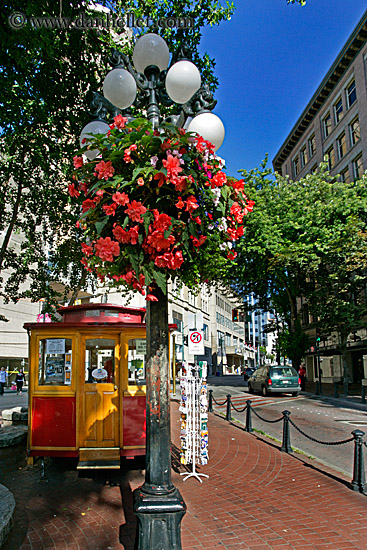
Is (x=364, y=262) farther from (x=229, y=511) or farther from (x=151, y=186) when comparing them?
(x=151, y=186)

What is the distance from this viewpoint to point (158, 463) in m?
3.40

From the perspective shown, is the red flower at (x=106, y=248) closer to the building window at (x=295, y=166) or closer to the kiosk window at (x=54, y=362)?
the kiosk window at (x=54, y=362)

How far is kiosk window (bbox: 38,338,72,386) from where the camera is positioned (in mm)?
7082

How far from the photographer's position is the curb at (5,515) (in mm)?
3903

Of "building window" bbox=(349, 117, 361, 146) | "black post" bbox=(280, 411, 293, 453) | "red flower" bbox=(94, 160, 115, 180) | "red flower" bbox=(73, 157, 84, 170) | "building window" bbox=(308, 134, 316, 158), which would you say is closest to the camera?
"red flower" bbox=(94, 160, 115, 180)

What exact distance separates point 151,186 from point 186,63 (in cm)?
215

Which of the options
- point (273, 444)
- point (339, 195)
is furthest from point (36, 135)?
point (339, 195)

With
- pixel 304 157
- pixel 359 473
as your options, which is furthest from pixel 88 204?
pixel 304 157

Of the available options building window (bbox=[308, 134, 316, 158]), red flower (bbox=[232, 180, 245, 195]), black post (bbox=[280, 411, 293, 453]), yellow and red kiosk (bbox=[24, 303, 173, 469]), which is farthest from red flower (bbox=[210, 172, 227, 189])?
building window (bbox=[308, 134, 316, 158])

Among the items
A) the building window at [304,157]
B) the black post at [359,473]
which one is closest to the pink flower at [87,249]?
the black post at [359,473]

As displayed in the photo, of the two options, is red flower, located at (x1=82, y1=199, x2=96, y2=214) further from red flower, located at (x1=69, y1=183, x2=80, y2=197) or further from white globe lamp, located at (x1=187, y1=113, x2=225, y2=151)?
white globe lamp, located at (x1=187, y1=113, x2=225, y2=151)

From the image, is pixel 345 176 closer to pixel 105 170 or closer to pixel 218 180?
pixel 218 180

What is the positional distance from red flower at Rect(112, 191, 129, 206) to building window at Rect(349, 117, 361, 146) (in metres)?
32.4

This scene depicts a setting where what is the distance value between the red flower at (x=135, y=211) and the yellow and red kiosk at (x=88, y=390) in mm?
4426
